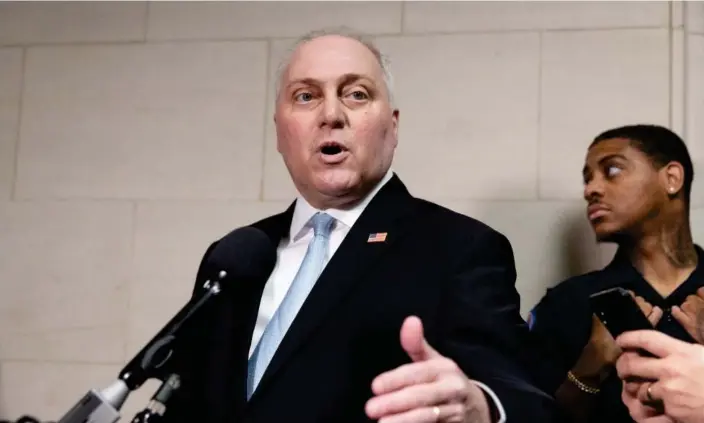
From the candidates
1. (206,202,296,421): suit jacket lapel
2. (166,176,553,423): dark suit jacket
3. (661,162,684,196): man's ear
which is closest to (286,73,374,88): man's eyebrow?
(166,176,553,423): dark suit jacket

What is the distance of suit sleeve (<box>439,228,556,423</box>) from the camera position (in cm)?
86

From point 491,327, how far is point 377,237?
0.72 feet

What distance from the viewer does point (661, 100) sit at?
1.56m

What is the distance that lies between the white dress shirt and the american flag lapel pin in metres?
0.07

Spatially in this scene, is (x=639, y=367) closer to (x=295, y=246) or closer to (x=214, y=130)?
(x=295, y=246)

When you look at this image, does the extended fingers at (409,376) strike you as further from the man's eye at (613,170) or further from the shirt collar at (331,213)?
the man's eye at (613,170)

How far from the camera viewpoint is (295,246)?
1.18 meters

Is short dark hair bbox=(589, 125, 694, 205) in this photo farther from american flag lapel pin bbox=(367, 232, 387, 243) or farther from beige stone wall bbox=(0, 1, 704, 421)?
american flag lapel pin bbox=(367, 232, 387, 243)

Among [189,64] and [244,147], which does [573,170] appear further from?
[189,64]

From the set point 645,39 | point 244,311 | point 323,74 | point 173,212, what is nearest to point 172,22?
point 173,212

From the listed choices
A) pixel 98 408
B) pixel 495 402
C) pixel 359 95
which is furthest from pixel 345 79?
pixel 98 408

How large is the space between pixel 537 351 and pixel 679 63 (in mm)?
759

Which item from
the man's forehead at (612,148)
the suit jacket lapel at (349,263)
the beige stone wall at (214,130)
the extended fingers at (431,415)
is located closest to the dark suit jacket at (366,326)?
the suit jacket lapel at (349,263)

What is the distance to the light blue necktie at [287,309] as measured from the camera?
103 cm
